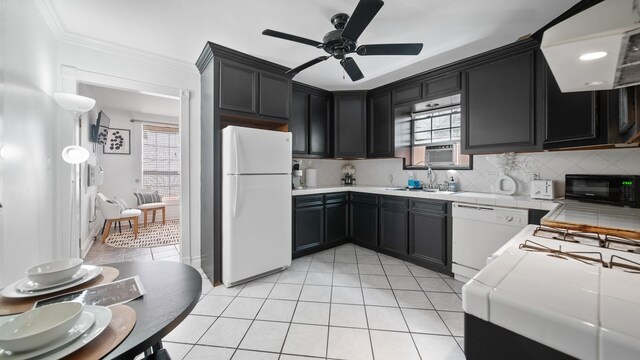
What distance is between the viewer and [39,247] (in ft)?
6.60

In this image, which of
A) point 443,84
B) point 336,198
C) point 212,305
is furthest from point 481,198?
point 212,305

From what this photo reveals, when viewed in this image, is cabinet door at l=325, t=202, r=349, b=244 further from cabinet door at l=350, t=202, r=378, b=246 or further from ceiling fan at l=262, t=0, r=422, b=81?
ceiling fan at l=262, t=0, r=422, b=81

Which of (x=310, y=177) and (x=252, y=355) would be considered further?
(x=310, y=177)

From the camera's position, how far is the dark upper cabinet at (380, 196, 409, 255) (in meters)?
3.12

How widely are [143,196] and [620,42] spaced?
6.48 meters

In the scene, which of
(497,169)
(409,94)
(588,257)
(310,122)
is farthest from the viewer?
(310,122)

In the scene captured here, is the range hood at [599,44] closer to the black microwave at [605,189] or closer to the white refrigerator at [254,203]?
the black microwave at [605,189]

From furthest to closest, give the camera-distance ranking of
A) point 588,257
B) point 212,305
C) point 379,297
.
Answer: point 379,297
point 212,305
point 588,257

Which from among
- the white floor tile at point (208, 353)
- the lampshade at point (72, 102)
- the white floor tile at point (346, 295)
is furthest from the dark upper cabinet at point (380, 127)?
the lampshade at point (72, 102)

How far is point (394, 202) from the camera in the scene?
3217mm

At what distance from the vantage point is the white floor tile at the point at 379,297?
7.13 ft

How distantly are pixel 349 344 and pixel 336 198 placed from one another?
215cm

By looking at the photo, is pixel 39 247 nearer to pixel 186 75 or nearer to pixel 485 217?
pixel 186 75

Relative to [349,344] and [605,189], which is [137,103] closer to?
[349,344]
